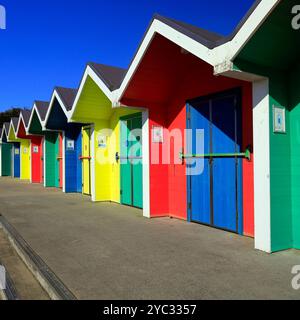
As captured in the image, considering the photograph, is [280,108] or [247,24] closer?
[247,24]

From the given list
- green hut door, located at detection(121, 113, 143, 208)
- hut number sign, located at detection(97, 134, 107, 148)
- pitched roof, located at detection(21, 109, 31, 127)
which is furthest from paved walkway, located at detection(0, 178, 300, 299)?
pitched roof, located at detection(21, 109, 31, 127)

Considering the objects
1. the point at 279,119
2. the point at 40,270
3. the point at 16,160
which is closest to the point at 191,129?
the point at 279,119

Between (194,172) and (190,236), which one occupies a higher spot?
(194,172)

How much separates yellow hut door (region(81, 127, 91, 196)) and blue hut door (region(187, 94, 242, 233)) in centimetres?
621

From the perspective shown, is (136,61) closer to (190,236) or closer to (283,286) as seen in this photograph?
(190,236)

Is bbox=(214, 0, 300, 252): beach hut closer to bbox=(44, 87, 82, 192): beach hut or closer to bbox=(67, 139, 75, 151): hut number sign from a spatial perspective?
bbox=(44, 87, 82, 192): beach hut

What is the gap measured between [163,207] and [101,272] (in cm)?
388

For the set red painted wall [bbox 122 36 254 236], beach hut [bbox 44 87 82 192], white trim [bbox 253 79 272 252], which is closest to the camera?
white trim [bbox 253 79 272 252]

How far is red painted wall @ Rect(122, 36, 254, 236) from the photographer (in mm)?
5738
